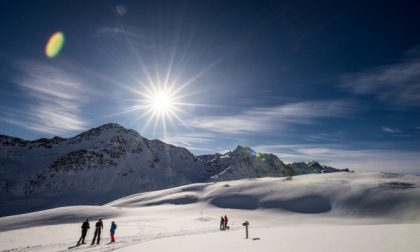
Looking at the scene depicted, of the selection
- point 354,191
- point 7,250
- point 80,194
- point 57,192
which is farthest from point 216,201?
point 57,192

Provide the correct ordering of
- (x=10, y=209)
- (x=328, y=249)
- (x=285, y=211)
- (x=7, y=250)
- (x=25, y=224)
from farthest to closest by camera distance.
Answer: (x=10, y=209) < (x=285, y=211) < (x=25, y=224) < (x=7, y=250) < (x=328, y=249)

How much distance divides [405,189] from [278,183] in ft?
98.8

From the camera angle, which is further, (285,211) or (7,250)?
(285,211)

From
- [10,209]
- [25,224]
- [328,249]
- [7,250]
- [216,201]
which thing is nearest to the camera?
[328,249]

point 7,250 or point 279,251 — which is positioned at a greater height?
point 279,251

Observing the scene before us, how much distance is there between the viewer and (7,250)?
21.4m

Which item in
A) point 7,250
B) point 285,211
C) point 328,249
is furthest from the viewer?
point 285,211

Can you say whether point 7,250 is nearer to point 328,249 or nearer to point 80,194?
point 328,249

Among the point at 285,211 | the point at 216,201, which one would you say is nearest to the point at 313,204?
the point at 285,211

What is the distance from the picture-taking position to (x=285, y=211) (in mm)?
56812

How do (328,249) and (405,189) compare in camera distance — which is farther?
(405,189)

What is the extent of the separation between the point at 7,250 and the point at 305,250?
21.0 metres

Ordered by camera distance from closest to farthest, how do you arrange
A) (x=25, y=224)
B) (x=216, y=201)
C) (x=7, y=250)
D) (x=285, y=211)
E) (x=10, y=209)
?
(x=7, y=250), (x=25, y=224), (x=285, y=211), (x=216, y=201), (x=10, y=209)

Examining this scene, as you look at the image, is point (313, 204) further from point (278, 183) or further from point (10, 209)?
point (10, 209)
